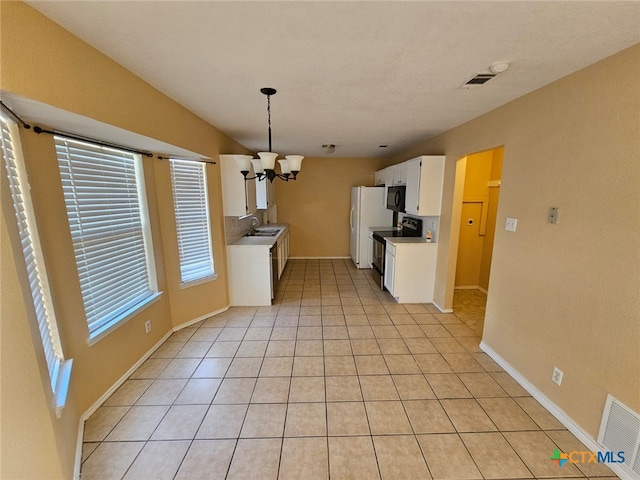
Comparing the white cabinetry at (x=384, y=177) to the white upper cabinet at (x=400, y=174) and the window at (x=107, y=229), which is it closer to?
the white upper cabinet at (x=400, y=174)

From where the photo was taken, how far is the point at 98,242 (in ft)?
7.06

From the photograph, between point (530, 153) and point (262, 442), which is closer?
point (262, 442)

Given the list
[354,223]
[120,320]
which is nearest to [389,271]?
[354,223]

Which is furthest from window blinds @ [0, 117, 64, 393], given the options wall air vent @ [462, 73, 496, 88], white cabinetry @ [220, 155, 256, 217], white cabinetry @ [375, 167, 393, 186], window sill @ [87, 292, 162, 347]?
white cabinetry @ [375, 167, 393, 186]

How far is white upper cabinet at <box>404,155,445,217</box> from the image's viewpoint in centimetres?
366

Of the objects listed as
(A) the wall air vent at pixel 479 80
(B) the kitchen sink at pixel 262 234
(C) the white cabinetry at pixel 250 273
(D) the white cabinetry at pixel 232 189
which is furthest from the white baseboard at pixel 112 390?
(A) the wall air vent at pixel 479 80

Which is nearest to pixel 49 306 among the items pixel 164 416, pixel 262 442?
pixel 164 416

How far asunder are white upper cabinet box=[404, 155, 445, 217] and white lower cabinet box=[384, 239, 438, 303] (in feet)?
1.77

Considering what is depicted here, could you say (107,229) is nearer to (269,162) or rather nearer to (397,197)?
(269,162)

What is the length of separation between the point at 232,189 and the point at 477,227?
3928mm

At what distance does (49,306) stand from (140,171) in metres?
1.47

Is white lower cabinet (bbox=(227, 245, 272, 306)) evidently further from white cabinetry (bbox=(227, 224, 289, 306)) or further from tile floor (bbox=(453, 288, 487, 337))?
tile floor (bbox=(453, 288, 487, 337))

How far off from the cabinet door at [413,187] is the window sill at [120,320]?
3504mm

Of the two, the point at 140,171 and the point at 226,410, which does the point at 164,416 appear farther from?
the point at 140,171
